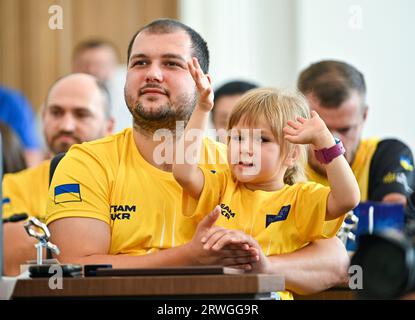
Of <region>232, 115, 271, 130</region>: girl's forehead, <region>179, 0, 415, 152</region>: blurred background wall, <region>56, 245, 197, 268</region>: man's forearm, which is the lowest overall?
<region>56, 245, 197, 268</region>: man's forearm

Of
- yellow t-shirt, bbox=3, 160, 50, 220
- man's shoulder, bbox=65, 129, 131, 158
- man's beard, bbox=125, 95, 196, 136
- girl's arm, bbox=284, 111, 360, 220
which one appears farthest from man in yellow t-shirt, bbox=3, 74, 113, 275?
girl's arm, bbox=284, 111, 360, 220

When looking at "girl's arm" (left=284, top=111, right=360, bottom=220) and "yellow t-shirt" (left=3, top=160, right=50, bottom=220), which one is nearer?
"girl's arm" (left=284, top=111, right=360, bottom=220)

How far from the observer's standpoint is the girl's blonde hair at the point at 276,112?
7.89 feet

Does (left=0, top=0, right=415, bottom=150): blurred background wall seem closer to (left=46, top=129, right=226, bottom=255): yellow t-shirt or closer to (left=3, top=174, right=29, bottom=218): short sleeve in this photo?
(left=3, top=174, right=29, bottom=218): short sleeve

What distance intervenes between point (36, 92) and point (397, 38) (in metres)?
2.37

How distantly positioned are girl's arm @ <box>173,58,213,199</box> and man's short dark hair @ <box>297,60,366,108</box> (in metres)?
0.79

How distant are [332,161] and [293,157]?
0.29 metres

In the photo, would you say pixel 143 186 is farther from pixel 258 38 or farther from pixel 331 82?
pixel 258 38

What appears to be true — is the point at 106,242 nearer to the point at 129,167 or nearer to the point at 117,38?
the point at 129,167

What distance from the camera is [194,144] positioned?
91.2 inches

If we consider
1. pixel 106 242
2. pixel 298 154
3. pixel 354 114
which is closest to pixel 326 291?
pixel 298 154

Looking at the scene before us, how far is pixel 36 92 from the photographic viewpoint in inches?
236

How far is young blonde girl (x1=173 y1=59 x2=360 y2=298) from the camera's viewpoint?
2.33 metres

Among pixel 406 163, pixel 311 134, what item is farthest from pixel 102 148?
pixel 406 163
